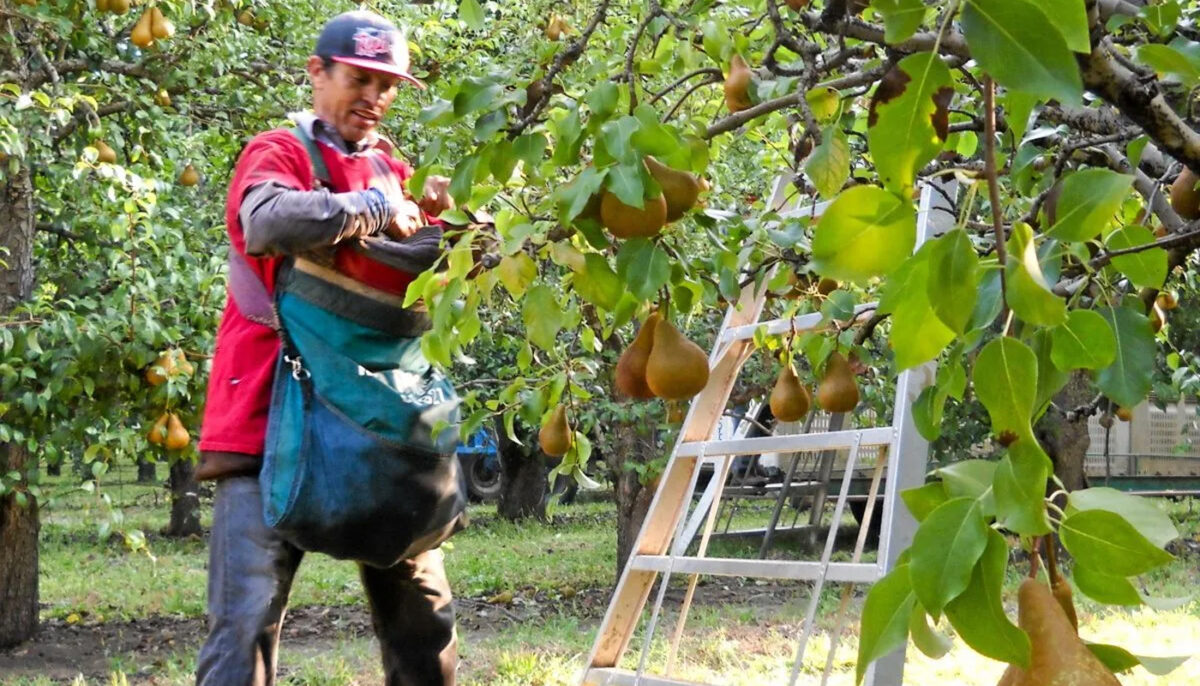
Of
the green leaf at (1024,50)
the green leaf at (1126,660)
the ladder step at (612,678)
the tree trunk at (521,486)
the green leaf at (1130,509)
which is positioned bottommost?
the tree trunk at (521,486)

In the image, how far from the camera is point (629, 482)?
7574 mm

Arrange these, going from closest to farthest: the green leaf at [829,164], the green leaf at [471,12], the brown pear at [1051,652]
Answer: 1. the brown pear at [1051,652]
2. the green leaf at [829,164]
3. the green leaf at [471,12]

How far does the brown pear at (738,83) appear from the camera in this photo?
1939 millimetres

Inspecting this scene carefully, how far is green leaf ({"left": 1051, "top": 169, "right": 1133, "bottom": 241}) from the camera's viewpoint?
0.91 m

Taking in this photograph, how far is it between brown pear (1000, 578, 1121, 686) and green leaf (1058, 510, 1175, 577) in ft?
0.18

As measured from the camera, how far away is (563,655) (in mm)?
5574

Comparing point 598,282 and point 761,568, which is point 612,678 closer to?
point 761,568

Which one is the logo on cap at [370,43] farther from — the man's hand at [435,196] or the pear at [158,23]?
the pear at [158,23]

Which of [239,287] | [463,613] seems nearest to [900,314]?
[239,287]

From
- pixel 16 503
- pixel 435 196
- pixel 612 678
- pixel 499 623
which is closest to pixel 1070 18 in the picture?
pixel 435 196

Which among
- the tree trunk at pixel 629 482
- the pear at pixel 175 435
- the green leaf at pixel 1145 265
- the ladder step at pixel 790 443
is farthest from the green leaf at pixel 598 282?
the tree trunk at pixel 629 482

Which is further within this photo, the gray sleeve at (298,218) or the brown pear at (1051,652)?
the gray sleeve at (298,218)

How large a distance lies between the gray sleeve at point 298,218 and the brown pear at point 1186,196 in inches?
53.4

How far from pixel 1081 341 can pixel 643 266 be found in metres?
0.63
